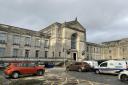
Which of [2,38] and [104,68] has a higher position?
[2,38]

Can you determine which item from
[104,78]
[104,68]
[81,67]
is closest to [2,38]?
[81,67]

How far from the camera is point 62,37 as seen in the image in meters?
50.1

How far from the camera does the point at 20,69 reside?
20953 millimetres

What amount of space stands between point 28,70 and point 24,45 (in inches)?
892

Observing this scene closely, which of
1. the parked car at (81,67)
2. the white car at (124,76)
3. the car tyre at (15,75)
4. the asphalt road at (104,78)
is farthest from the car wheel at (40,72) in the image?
the white car at (124,76)

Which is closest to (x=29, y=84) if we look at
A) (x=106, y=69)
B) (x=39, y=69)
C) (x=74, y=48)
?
(x=39, y=69)

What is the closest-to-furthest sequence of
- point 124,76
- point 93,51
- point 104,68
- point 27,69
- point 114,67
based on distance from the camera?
point 124,76 → point 27,69 → point 114,67 → point 104,68 → point 93,51

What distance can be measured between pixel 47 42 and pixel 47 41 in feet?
0.89

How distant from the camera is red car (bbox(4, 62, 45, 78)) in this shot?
2041 centimetres

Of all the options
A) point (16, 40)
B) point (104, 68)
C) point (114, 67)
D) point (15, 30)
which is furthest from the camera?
point (16, 40)

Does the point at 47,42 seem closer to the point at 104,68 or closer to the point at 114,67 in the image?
the point at 104,68

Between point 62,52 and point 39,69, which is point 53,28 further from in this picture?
point 39,69

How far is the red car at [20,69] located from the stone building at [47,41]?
761 inches

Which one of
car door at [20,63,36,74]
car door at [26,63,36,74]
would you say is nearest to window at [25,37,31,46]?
car door at [26,63,36,74]
